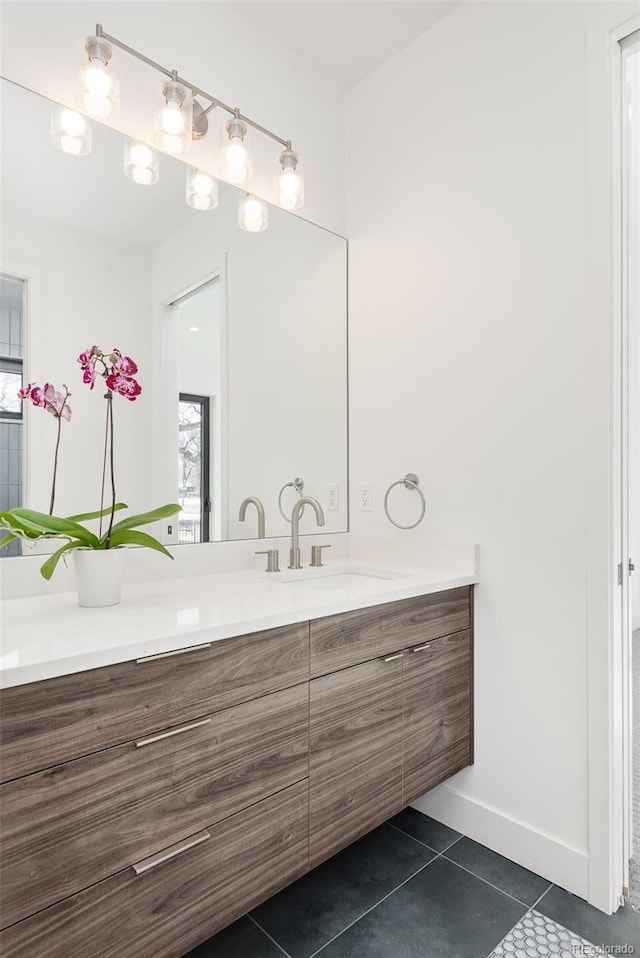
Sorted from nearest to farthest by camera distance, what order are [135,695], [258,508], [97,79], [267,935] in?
[135,695]
[267,935]
[97,79]
[258,508]

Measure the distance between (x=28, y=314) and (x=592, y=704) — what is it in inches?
71.6

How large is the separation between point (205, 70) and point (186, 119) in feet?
0.94

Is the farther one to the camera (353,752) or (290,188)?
(290,188)

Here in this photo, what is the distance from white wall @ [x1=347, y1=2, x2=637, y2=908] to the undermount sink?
7.8 inches

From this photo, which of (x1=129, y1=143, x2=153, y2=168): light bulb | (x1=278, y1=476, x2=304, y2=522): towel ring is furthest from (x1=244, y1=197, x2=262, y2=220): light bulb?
(x1=278, y1=476, x2=304, y2=522): towel ring

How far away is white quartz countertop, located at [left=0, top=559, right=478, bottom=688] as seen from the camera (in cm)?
92

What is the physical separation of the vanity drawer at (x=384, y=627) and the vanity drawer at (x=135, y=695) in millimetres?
69

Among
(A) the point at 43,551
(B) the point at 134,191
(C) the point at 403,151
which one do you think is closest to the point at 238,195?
(B) the point at 134,191

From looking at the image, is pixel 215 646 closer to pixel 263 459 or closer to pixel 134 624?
pixel 134 624

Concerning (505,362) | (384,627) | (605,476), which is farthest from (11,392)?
(605,476)

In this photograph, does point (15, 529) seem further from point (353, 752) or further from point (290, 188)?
point (290, 188)

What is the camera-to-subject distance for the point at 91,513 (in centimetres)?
145

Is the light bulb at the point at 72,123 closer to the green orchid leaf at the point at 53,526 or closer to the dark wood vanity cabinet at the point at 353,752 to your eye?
the green orchid leaf at the point at 53,526

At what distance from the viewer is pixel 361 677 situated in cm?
140
